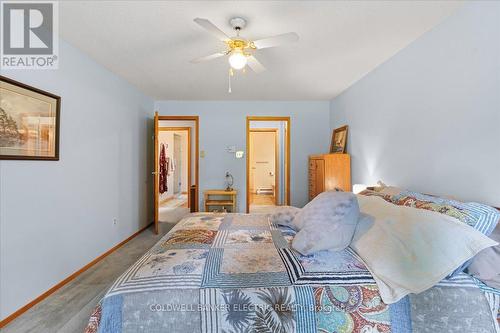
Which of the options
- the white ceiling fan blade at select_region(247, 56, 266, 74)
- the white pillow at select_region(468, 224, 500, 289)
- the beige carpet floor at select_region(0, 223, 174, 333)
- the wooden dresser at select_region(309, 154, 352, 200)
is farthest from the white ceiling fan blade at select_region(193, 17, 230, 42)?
the wooden dresser at select_region(309, 154, 352, 200)

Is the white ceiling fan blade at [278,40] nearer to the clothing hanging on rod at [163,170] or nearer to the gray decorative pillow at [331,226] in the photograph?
the gray decorative pillow at [331,226]

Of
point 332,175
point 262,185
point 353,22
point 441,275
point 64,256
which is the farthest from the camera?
point 262,185

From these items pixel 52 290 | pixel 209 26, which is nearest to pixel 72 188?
pixel 52 290

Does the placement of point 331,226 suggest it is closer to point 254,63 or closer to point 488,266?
point 488,266

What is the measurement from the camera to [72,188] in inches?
97.4

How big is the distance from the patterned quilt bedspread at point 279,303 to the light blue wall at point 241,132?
3.53 m

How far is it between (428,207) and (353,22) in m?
1.62

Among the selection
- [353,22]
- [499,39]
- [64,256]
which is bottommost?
[64,256]

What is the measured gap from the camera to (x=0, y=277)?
175cm

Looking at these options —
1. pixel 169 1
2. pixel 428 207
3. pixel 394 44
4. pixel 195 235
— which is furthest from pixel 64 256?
pixel 394 44

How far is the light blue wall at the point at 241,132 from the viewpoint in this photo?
15.4ft

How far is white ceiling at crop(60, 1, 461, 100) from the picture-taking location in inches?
71.9

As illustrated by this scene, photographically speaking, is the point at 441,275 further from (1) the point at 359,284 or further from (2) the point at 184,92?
(2) the point at 184,92

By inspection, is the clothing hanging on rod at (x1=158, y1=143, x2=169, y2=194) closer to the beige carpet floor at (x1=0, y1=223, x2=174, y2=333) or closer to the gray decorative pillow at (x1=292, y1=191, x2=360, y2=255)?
the beige carpet floor at (x1=0, y1=223, x2=174, y2=333)
